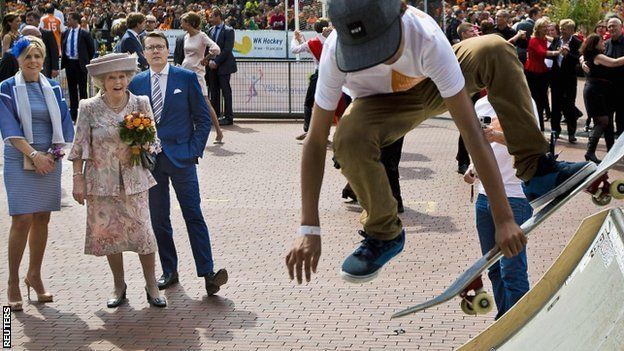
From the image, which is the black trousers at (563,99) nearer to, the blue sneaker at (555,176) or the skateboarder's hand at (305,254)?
the blue sneaker at (555,176)

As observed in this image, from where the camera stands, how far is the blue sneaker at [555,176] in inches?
200

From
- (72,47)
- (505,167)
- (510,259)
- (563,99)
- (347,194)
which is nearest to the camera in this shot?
(510,259)

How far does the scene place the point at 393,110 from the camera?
463 cm

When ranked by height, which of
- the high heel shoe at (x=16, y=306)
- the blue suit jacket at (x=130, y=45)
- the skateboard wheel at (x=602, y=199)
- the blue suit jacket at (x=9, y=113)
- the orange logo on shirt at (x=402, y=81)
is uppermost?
the orange logo on shirt at (x=402, y=81)

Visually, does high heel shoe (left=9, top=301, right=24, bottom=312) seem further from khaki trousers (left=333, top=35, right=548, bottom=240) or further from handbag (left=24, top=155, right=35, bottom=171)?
khaki trousers (left=333, top=35, right=548, bottom=240)

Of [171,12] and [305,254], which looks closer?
[305,254]

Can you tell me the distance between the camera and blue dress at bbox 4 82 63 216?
26.7 feet

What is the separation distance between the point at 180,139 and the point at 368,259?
3843 millimetres

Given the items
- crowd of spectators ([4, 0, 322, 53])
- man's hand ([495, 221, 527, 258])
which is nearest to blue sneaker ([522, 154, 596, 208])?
man's hand ([495, 221, 527, 258])

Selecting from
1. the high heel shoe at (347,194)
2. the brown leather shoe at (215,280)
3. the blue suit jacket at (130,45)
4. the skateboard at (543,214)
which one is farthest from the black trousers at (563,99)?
the skateboard at (543,214)

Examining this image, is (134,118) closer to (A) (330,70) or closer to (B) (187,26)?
(A) (330,70)

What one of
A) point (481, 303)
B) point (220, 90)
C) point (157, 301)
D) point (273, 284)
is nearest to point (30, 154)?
point (157, 301)

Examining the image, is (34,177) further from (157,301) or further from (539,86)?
(539,86)

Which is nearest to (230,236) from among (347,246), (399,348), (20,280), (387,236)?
(347,246)
